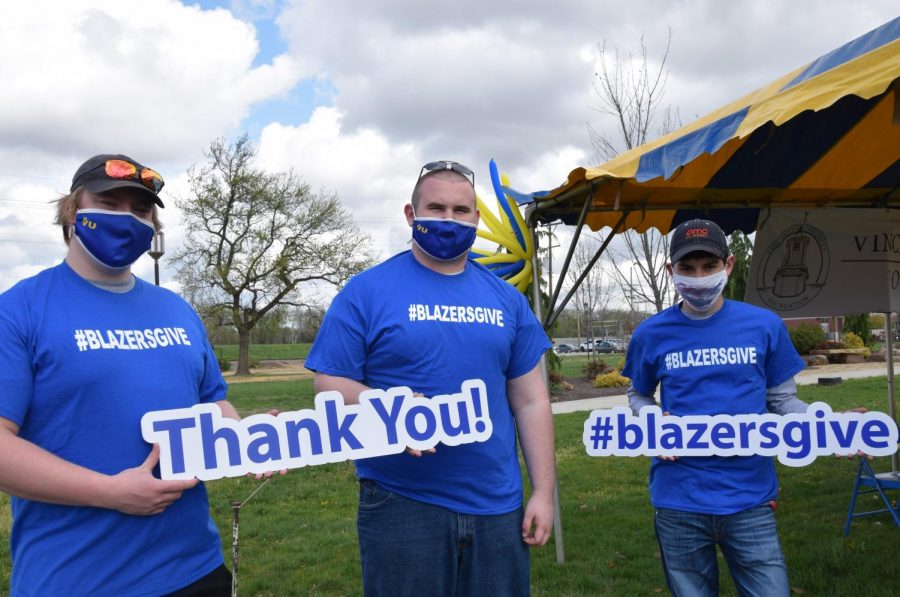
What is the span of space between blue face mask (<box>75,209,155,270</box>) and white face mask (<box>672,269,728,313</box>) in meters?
1.95

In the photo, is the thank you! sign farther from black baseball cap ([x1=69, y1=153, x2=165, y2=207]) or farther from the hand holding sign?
the hand holding sign

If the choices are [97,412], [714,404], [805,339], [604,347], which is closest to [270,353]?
[604,347]

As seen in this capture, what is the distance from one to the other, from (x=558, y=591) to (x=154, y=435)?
3392 mm

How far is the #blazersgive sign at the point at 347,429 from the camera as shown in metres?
2.05

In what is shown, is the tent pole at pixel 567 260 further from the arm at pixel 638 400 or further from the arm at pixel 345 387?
the arm at pixel 345 387

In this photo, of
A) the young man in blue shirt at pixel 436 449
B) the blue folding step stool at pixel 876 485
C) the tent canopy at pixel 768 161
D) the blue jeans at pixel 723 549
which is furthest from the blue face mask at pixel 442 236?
the blue folding step stool at pixel 876 485

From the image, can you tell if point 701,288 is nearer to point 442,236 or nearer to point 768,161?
point 442,236

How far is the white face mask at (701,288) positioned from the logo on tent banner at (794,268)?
377 centimetres

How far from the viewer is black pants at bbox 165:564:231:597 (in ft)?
6.28

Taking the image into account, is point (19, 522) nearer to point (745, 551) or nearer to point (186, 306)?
point (186, 306)

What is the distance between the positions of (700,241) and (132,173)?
2020 millimetres

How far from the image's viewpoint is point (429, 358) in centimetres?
212

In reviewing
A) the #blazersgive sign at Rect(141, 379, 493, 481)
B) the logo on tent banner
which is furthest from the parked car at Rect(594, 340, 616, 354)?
the #blazersgive sign at Rect(141, 379, 493, 481)

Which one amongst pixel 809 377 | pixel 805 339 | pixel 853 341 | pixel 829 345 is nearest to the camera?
pixel 809 377
